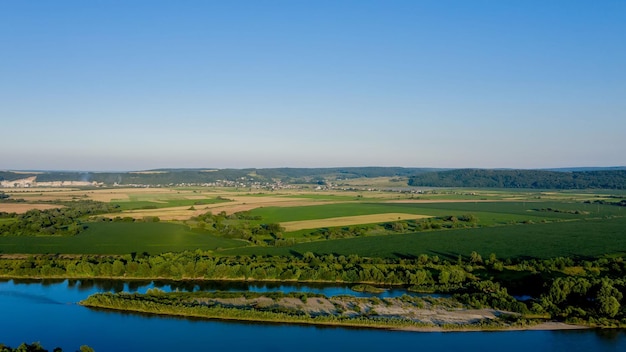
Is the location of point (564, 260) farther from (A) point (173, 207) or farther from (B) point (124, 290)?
(A) point (173, 207)

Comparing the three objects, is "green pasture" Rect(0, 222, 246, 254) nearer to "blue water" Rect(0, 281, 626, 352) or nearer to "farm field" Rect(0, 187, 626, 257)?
"farm field" Rect(0, 187, 626, 257)

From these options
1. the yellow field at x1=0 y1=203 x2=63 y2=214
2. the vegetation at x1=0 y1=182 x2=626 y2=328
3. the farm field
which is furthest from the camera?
the yellow field at x1=0 y1=203 x2=63 y2=214

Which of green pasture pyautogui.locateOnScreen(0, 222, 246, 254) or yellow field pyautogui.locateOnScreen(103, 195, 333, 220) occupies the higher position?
yellow field pyautogui.locateOnScreen(103, 195, 333, 220)

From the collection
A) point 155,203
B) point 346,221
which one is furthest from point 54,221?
point 346,221

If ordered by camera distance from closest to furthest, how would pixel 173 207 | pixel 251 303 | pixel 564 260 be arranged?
1. pixel 251 303
2. pixel 564 260
3. pixel 173 207

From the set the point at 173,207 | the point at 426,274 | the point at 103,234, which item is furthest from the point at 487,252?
the point at 173,207

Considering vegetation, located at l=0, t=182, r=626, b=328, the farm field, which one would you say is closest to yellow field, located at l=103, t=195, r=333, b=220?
the farm field
